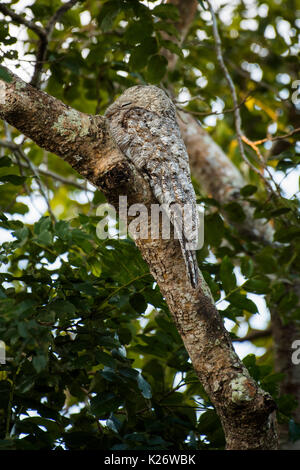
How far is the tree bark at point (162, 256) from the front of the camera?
5.10ft

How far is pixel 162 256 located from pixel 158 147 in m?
0.45

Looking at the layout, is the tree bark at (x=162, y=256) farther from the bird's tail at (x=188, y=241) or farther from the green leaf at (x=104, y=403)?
the green leaf at (x=104, y=403)

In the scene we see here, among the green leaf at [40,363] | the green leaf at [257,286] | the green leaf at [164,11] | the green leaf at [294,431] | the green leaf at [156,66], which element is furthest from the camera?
the green leaf at [156,66]

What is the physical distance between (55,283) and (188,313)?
51 cm

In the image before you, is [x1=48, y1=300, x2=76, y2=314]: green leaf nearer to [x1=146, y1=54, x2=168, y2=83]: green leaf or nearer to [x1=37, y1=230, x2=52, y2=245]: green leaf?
[x1=37, y1=230, x2=52, y2=245]: green leaf

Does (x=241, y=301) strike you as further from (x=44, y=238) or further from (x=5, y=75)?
(x=5, y=75)

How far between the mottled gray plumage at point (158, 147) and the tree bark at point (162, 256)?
63mm

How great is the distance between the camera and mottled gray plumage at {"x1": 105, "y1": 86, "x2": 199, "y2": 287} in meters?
1.63

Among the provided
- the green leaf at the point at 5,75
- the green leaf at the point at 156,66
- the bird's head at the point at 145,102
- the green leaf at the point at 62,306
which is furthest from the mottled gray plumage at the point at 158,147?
the green leaf at the point at 5,75

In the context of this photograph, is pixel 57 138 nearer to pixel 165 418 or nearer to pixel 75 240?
pixel 75 240

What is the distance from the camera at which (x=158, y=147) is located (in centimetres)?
184

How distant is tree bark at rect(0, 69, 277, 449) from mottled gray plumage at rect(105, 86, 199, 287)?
63mm

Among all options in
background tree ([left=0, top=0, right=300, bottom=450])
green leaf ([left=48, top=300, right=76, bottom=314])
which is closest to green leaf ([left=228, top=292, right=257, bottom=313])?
background tree ([left=0, top=0, right=300, bottom=450])
